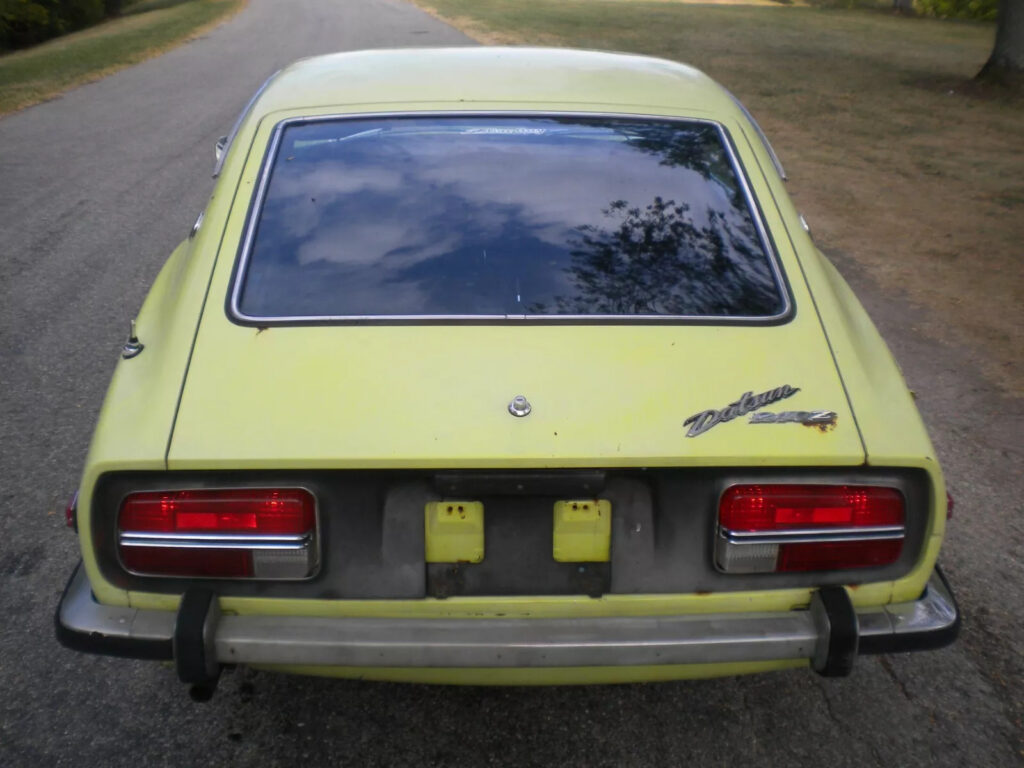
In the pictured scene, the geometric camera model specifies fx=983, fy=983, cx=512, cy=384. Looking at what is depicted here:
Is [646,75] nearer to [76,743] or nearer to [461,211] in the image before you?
[461,211]

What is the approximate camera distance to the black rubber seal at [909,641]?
2250 mm

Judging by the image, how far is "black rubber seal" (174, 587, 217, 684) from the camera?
82.9 inches

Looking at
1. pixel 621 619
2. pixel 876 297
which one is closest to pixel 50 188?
pixel 876 297

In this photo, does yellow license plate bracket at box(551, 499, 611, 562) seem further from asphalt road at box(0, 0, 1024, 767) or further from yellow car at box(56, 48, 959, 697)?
asphalt road at box(0, 0, 1024, 767)

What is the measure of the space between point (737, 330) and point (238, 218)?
4.51 ft

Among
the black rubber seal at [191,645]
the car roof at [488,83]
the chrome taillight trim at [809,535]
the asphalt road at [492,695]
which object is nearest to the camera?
the black rubber seal at [191,645]

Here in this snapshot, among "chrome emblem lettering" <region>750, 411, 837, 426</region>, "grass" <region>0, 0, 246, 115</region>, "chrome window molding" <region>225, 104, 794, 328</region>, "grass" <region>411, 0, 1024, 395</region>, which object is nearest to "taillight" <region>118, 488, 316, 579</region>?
"chrome window molding" <region>225, 104, 794, 328</region>

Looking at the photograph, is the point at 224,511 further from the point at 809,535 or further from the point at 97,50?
the point at 97,50

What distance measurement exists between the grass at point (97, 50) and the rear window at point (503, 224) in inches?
521

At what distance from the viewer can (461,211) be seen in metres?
2.74

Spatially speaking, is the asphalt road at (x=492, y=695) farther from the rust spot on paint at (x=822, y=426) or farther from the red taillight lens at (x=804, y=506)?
the rust spot on paint at (x=822, y=426)

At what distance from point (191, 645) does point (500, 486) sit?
0.74 metres

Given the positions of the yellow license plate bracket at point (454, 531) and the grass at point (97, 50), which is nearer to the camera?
the yellow license plate bracket at point (454, 531)

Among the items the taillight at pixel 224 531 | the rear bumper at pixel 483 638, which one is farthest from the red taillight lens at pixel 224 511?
the rear bumper at pixel 483 638
